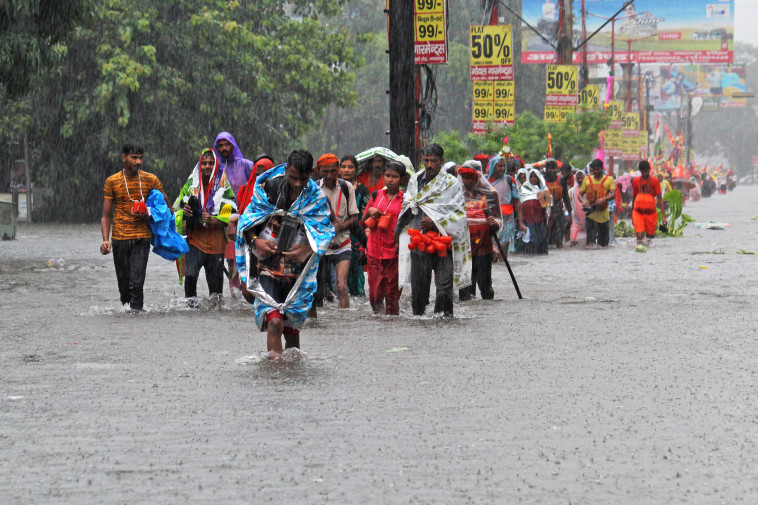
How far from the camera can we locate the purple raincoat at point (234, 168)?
11.7 meters

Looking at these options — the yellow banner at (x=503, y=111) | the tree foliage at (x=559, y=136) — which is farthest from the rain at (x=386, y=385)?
the tree foliage at (x=559, y=136)

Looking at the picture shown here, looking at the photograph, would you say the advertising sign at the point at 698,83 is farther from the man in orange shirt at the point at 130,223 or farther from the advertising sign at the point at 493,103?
the man in orange shirt at the point at 130,223

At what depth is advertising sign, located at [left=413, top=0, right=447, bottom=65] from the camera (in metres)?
17.3

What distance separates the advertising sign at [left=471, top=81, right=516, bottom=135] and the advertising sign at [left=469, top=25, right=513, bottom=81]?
227 mm

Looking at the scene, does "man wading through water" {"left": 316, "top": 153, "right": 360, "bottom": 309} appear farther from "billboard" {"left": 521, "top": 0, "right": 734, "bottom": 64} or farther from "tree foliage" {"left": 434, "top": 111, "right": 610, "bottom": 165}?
"billboard" {"left": 521, "top": 0, "right": 734, "bottom": 64}

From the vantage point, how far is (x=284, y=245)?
26.1 feet

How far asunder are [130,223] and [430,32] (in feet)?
24.4

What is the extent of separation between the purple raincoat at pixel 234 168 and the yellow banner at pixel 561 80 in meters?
19.8

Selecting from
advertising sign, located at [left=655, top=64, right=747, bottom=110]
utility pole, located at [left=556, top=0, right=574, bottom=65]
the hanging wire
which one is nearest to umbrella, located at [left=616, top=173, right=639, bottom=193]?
utility pole, located at [left=556, top=0, right=574, bottom=65]

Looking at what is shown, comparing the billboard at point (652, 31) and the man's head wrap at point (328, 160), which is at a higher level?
the billboard at point (652, 31)

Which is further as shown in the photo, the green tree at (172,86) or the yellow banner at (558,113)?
the yellow banner at (558,113)

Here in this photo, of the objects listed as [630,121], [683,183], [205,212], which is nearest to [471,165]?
[205,212]

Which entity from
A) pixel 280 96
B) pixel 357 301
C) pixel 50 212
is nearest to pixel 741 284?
pixel 357 301

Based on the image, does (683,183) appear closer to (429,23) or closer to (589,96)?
(589,96)
